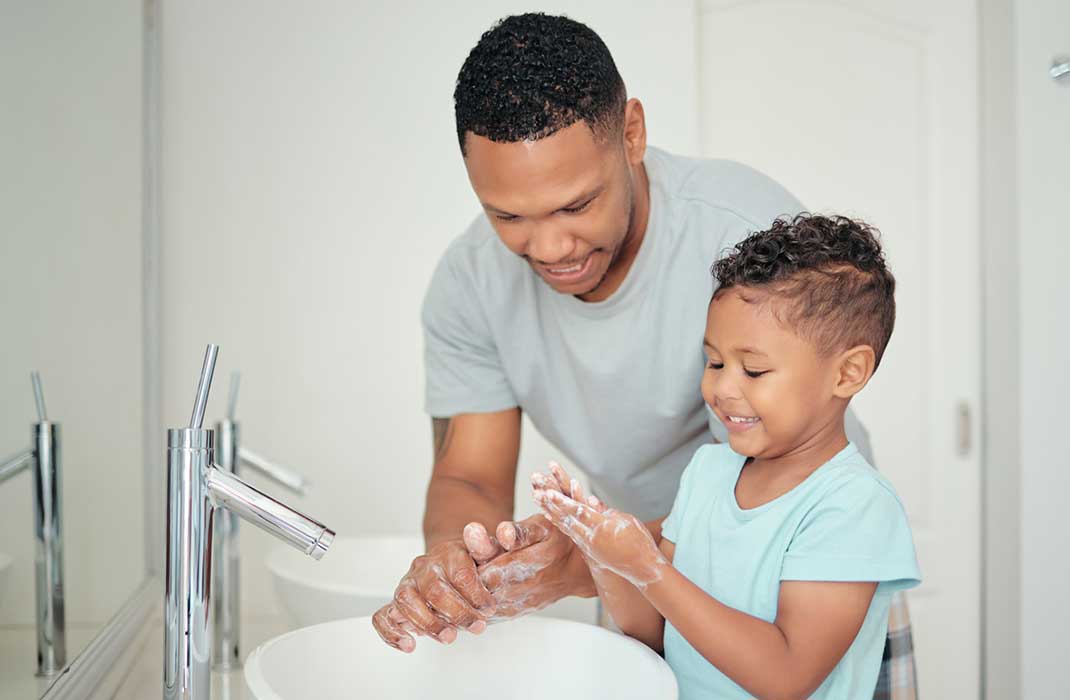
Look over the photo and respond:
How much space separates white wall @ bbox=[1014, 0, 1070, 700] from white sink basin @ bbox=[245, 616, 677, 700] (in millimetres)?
1817

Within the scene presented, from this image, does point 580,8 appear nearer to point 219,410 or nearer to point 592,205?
point 219,410

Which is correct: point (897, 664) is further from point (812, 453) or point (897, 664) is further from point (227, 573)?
point (227, 573)

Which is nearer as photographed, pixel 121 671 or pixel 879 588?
pixel 879 588

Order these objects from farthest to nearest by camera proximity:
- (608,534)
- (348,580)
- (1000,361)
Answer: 1. (1000,361)
2. (348,580)
3. (608,534)

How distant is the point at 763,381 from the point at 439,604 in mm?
387

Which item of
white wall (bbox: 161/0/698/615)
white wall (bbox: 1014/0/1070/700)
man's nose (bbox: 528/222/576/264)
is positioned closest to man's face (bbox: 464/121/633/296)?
man's nose (bbox: 528/222/576/264)

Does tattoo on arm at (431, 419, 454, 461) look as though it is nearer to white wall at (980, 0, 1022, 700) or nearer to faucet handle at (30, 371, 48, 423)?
faucet handle at (30, 371, 48, 423)

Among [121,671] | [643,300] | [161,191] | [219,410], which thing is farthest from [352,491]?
[643,300]

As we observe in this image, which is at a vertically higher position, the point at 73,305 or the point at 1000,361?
the point at 73,305

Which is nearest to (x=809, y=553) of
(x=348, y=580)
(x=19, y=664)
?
(x=19, y=664)

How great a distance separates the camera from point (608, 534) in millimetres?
905

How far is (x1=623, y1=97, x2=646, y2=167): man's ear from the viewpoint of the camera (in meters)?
1.27

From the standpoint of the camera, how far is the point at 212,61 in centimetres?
230

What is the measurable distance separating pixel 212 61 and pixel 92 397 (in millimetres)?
988
